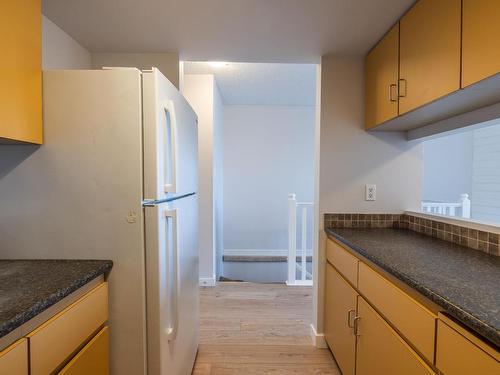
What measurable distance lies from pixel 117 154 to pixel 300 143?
4082mm

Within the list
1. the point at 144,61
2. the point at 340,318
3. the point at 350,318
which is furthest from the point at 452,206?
the point at 144,61

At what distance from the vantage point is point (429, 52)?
4.22 ft

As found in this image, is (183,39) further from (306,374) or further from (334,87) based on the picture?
(306,374)

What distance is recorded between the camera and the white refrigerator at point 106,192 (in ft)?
3.68

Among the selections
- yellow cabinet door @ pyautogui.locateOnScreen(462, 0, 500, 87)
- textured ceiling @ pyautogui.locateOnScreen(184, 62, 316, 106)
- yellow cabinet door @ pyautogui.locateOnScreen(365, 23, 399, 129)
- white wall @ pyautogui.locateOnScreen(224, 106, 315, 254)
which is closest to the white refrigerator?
yellow cabinet door @ pyautogui.locateOnScreen(462, 0, 500, 87)

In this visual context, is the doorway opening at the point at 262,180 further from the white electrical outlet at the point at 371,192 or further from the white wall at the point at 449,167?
the white electrical outlet at the point at 371,192

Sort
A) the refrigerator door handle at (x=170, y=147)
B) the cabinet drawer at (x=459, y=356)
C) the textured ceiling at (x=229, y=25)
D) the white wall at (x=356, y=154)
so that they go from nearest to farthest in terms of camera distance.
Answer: the cabinet drawer at (x=459, y=356), the refrigerator door handle at (x=170, y=147), the textured ceiling at (x=229, y=25), the white wall at (x=356, y=154)

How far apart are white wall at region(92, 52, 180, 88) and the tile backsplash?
1.56 metres

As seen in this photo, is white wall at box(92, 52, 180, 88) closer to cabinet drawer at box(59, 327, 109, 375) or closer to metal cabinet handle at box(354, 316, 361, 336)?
cabinet drawer at box(59, 327, 109, 375)

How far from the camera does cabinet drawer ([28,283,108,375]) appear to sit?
792mm

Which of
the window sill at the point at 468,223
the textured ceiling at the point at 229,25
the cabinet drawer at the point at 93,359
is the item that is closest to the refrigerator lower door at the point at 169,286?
the cabinet drawer at the point at 93,359

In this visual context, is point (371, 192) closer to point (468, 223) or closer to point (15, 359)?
point (468, 223)

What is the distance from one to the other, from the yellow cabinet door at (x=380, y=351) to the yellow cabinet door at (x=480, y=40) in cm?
100

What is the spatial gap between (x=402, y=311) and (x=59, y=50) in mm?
2246
